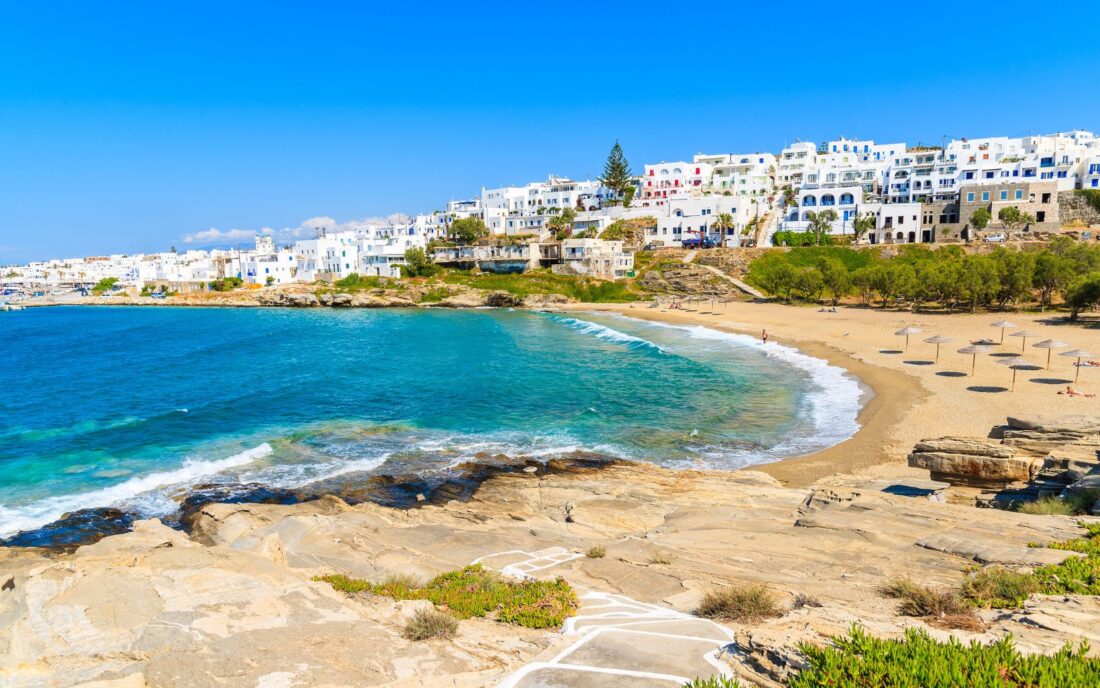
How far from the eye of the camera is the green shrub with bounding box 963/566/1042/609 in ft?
29.6

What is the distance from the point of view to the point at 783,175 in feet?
406

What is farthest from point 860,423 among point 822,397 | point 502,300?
point 502,300

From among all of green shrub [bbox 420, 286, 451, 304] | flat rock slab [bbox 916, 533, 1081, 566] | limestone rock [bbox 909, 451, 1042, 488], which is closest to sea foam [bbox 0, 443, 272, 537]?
flat rock slab [bbox 916, 533, 1081, 566]

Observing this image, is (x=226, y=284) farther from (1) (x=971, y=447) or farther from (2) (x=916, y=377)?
(1) (x=971, y=447)

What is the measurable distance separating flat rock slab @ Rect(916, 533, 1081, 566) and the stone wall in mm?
103575

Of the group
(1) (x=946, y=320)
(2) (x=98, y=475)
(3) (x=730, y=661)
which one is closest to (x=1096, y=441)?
(3) (x=730, y=661)

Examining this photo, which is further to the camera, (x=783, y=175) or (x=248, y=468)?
(x=783, y=175)

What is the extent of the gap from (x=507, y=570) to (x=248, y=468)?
18.4 m

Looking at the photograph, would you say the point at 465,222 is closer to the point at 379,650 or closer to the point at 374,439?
the point at 374,439

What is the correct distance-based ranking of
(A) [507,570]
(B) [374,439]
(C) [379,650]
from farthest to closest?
(B) [374,439]
(A) [507,570]
(C) [379,650]

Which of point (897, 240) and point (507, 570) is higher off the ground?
point (897, 240)

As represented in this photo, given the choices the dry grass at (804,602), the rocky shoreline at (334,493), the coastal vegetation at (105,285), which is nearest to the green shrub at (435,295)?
the rocky shoreline at (334,493)

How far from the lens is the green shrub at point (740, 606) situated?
9.40 meters

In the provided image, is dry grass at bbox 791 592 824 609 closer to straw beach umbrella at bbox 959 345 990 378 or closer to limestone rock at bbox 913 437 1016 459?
limestone rock at bbox 913 437 1016 459
